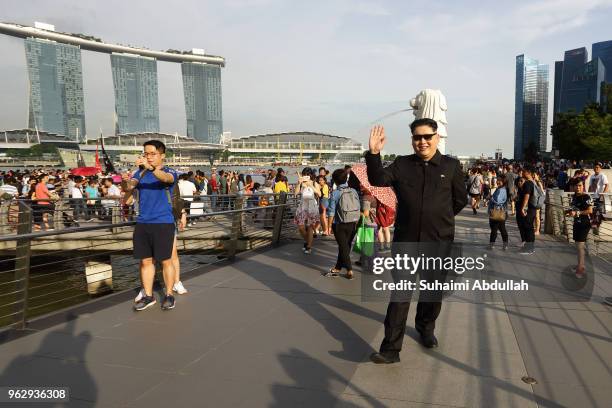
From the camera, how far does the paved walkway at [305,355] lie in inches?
110

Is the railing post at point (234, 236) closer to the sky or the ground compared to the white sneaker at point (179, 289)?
closer to the sky

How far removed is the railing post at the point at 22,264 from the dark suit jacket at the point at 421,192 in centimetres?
330

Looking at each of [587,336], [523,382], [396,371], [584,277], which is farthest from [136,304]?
[584,277]

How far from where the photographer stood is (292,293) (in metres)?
5.41

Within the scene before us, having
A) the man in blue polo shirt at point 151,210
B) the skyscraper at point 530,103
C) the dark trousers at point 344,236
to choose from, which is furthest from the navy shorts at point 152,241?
the skyscraper at point 530,103

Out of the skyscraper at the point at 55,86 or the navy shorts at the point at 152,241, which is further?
the skyscraper at the point at 55,86

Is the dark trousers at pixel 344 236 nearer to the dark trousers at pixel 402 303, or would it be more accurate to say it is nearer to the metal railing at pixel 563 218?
the dark trousers at pixel 402 303

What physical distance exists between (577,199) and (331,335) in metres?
4.09

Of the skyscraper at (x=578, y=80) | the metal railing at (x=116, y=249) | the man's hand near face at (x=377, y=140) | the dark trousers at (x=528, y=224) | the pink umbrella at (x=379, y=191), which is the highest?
the skyscraper at (x=578, y=80)

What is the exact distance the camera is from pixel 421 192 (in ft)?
10.5

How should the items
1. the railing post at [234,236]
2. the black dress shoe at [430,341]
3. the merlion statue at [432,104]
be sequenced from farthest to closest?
the merlion statue at [432,104]
the railing post at [234,236]
the black dress shoe at [430,341]

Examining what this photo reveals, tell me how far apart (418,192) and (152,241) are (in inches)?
113

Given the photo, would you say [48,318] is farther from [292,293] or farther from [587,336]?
[587,336]

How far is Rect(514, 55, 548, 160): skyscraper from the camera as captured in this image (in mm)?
187538
